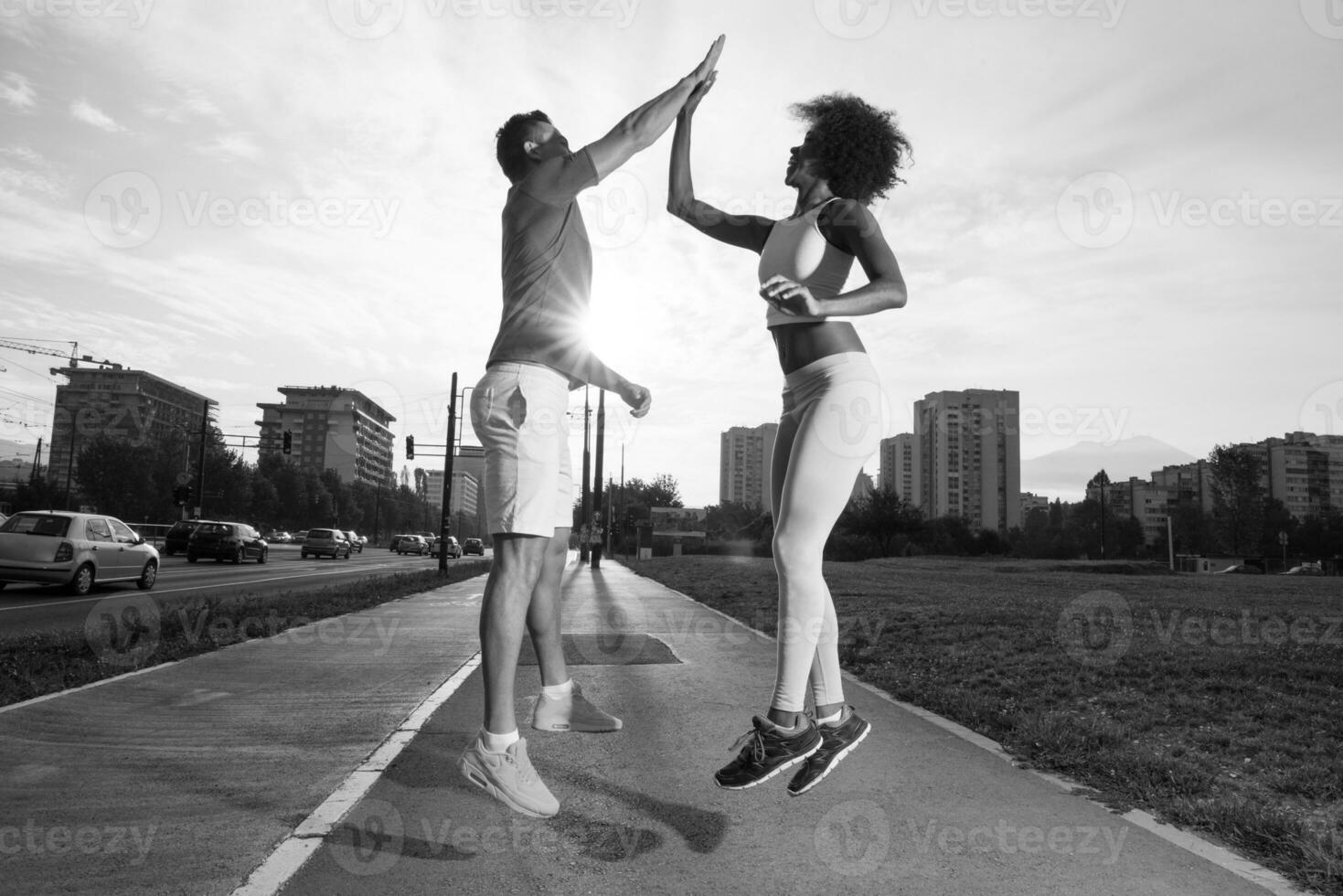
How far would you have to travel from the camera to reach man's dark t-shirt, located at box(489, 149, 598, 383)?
2311mm

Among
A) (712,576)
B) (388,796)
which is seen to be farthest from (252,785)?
(712,576)

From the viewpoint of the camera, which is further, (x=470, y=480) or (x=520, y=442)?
(x=470, y=480)

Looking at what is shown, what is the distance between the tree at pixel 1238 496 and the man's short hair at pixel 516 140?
9282cm

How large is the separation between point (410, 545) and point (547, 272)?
2424 inches

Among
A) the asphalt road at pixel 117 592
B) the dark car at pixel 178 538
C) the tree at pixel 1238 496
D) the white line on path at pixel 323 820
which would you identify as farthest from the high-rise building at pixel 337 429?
the white line on path at pixel 323 820

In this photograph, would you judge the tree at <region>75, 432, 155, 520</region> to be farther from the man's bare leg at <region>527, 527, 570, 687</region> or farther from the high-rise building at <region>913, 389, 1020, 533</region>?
the high-rise building at <region>913, 389, 1020, 533</region>

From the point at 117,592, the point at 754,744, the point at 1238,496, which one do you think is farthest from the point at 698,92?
the point at 1238,496

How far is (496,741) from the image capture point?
228cm

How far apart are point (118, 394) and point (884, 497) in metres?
90.0

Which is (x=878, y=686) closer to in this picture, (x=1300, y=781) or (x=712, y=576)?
(x=1300, y=781)

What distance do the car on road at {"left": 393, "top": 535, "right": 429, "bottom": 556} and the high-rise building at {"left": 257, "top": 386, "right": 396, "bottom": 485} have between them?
83661mm

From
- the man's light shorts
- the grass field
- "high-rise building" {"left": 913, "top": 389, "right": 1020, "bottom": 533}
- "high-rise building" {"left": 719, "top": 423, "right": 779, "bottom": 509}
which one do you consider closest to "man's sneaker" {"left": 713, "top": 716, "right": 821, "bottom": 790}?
the man's light shorts

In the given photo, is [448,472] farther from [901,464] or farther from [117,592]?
[901,464]

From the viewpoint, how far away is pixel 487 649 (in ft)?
7.64
